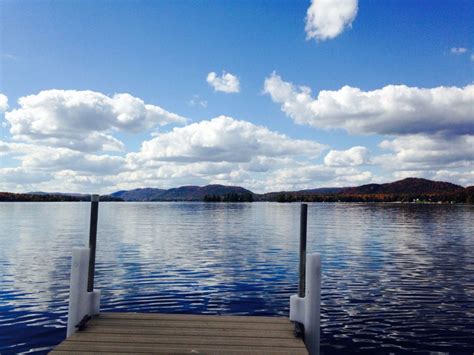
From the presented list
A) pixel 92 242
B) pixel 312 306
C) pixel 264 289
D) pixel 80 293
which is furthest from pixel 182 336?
pixel 264 289

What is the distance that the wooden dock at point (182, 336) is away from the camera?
8312 millimetres

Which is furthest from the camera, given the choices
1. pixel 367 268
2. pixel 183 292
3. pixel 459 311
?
pixel 367 268

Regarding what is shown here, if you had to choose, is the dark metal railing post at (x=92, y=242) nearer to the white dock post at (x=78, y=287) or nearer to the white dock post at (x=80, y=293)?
the white dock post at (x=80, y=293)

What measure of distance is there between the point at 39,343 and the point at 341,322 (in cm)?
943

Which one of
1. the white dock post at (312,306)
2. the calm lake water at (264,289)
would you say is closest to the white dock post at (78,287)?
the calm lake water at (264,289)

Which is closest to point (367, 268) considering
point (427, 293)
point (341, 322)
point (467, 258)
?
point (427, 293)

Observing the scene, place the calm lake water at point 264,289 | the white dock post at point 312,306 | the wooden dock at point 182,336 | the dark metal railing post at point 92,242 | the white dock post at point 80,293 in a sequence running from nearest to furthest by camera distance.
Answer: the wooden dock at point 182,336 < the white dock post at point 312,306 < the white dock post at point 80,293 < the dark metal railing post at point 92,242 < the calm lake water at point 264,289

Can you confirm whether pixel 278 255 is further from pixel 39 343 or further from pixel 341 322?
pixel 39 343

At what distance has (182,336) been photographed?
908 cm

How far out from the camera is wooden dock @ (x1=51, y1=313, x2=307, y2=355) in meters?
8.31

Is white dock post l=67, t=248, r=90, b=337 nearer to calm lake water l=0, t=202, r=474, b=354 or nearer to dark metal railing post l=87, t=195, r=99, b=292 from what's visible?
dark metal railing post l=87, t=195, r=99, b=292

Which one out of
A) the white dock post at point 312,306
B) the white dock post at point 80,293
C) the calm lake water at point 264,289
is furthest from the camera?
the calm lake water at point 264,289

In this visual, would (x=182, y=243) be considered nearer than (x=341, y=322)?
No

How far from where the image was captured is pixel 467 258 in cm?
3094
